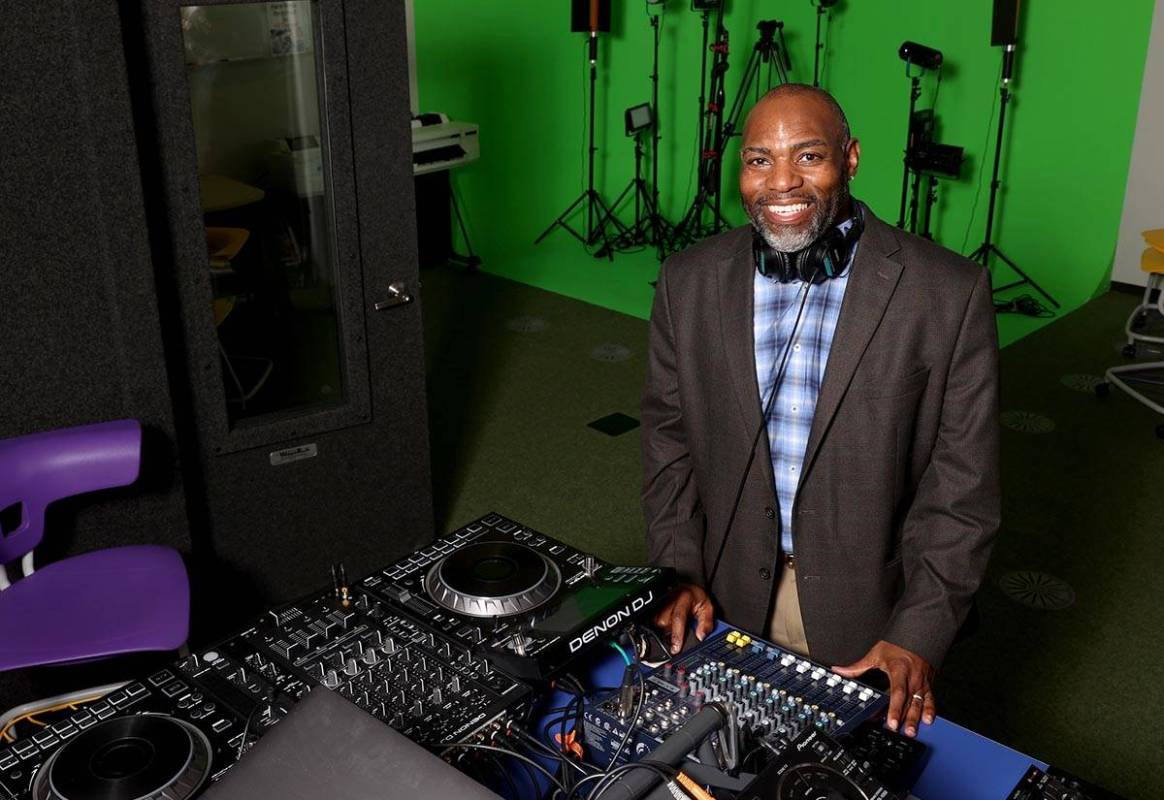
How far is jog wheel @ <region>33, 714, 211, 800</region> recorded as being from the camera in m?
1.16

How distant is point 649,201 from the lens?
7.24 m

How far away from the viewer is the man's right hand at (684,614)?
1.59 metres

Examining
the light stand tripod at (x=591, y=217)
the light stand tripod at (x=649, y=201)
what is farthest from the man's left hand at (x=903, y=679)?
the light stand tripod at (x=591, y=217)

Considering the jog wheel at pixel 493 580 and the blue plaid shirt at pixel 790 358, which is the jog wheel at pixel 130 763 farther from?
the blue plaid shirt at pixel 790 358

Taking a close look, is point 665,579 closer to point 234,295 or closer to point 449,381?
Result: point 234,295

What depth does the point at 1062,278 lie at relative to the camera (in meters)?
6.12

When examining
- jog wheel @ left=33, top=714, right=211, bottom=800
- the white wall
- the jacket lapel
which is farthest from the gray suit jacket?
the white wall

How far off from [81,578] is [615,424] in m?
2.52

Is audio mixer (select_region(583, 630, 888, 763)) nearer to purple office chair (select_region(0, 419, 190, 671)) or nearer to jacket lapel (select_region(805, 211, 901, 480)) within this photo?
jacket lapel (select_region(805, 211, 901, 480))

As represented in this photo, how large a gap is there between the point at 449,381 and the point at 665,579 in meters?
3.68

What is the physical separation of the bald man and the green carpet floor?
1173 millimetres

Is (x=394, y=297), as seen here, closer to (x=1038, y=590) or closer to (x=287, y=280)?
(x=287, y=280)

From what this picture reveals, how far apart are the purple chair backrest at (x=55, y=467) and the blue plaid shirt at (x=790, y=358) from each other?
55.9 inches

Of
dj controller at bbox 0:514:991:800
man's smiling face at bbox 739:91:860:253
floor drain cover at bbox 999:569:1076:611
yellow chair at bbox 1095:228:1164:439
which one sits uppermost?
man's smiling face at bbox 739:91:860:253
